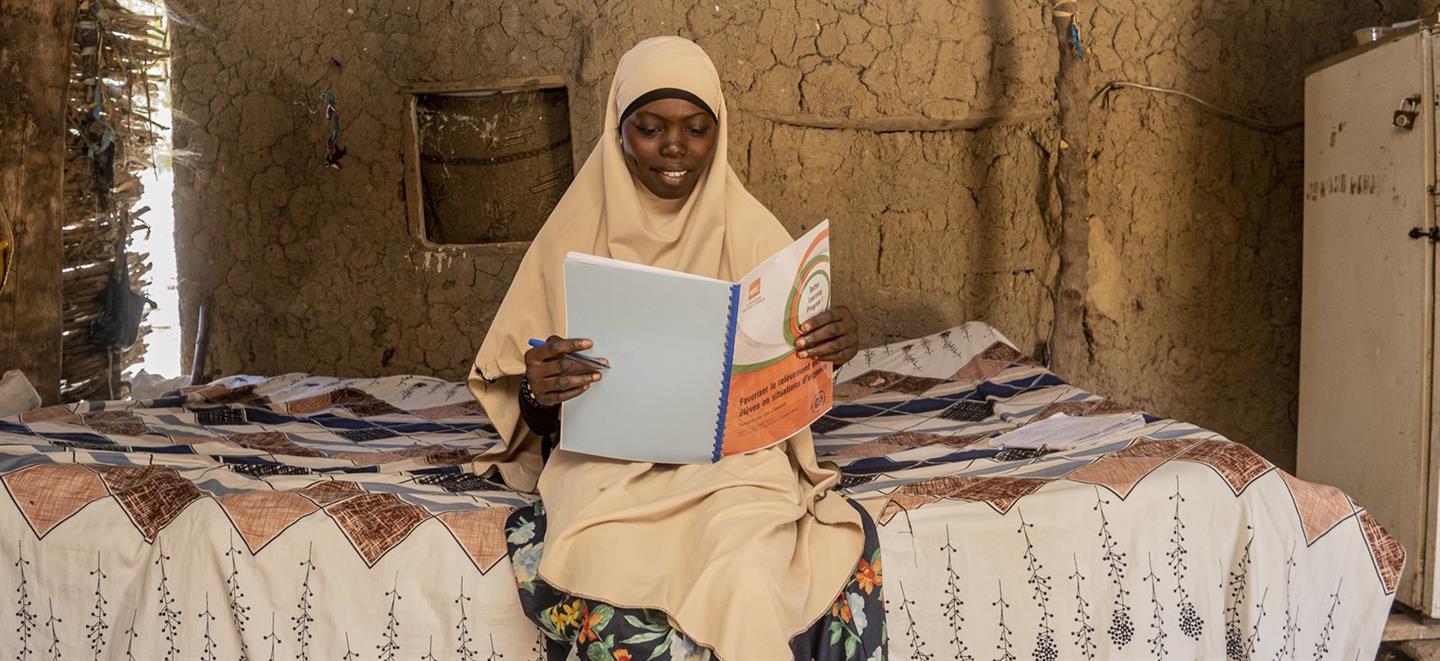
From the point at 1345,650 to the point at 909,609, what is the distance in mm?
989

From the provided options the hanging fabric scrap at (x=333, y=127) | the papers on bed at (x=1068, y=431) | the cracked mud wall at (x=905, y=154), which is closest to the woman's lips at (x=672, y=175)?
the papers on bed at (x=1068, y=431)

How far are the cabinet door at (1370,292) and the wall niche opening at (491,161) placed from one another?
2.75 meters

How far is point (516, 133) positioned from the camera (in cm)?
472

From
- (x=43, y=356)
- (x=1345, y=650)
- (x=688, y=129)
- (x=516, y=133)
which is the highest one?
(x=516, y=133)

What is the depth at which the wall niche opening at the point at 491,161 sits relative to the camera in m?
4.70

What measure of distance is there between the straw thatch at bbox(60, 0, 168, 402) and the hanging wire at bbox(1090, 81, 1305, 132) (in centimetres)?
382

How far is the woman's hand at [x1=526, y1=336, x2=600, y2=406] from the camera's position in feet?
6.79

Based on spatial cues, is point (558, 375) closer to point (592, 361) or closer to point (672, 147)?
point (592, 361)

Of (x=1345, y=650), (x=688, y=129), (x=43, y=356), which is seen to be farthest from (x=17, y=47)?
(x=1345, y=650)

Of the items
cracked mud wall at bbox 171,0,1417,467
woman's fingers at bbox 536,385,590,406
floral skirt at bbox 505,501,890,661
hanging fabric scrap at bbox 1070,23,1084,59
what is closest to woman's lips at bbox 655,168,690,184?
woman's fingers at bbox 536,385,590,406

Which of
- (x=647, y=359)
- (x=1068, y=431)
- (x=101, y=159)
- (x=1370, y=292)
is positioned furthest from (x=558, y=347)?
(x=101, y=159)

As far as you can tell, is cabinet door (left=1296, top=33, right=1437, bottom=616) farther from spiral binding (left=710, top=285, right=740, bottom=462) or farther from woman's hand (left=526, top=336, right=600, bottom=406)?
woman's hand (left=526, top=336, right=600, bottom=406)

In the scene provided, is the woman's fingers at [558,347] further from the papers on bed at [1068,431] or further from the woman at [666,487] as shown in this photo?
the papers on bed at [1068,431]

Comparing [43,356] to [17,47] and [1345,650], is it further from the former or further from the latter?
[1345,650]
